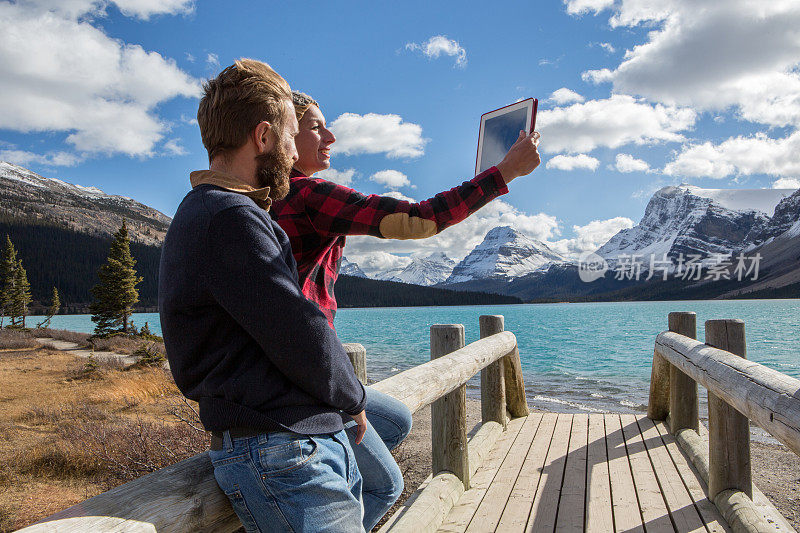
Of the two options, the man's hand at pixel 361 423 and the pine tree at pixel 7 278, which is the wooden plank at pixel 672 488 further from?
the pine tree at pixel 7 278

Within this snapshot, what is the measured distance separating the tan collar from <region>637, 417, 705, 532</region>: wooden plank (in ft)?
10.9

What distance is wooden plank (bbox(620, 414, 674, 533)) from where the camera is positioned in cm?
A: 331

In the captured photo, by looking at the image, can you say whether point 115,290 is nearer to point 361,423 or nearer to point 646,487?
point 646,487

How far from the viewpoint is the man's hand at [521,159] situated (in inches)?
69.8

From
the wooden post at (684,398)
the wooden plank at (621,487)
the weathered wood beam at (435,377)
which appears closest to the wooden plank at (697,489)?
the wooden post at (684,398)

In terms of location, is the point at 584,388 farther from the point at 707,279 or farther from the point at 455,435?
the point at 707,279

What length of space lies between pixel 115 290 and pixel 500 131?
34.3 meters

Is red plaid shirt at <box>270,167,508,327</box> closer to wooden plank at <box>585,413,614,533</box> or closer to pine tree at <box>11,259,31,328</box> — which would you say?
wooden plank at <box>585,413,614,533</box>

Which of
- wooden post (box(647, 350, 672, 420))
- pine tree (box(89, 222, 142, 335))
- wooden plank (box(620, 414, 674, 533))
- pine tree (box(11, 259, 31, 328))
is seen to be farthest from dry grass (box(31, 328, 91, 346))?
wooden plank (box(620, 414, 674, 533))

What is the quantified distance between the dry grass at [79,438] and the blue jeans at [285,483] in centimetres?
493

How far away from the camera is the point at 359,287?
486ft

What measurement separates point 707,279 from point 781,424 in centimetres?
20081

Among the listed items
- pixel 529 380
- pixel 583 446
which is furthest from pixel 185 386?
pixel 529 380

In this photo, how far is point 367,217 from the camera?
163cm
